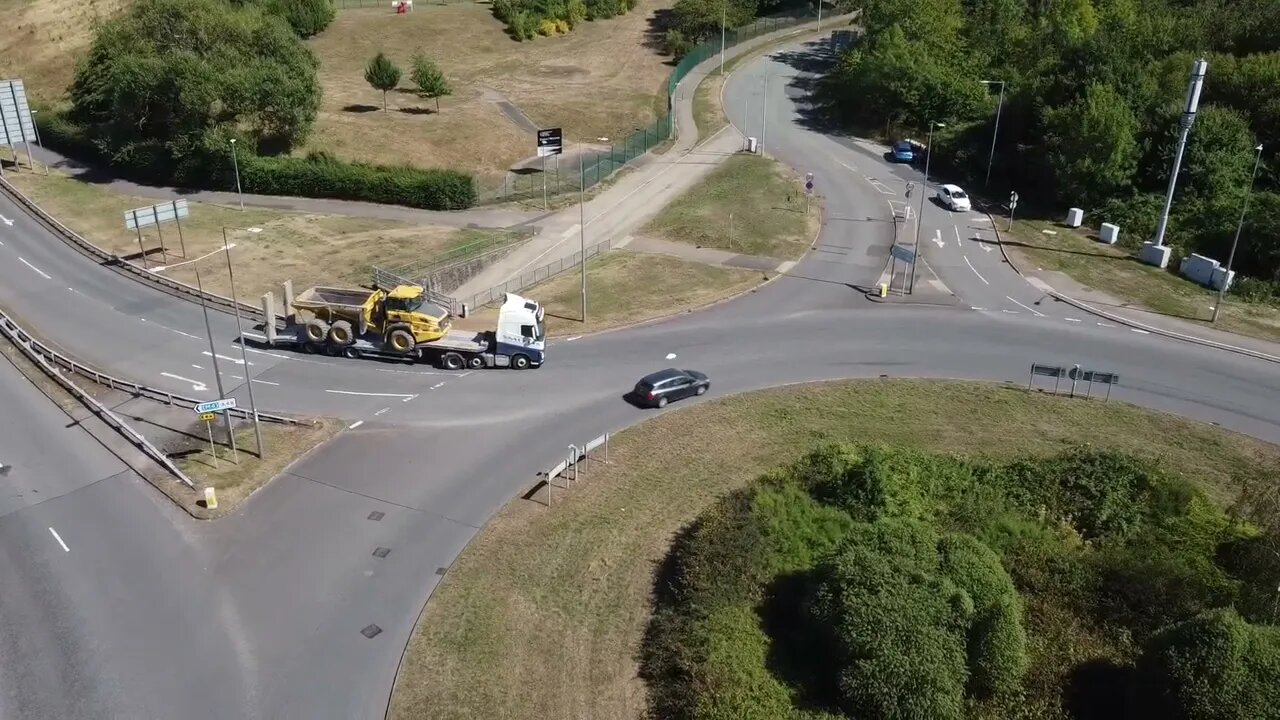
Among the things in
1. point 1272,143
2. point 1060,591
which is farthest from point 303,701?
point 1272,143

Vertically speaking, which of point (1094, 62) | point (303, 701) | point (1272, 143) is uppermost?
point (1094, 62)

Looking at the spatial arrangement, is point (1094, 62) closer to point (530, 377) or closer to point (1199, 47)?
point (1199, 47)

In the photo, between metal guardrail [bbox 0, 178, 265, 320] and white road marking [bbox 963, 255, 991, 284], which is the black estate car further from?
white road marking [bbox 963, 255, 991, 284]

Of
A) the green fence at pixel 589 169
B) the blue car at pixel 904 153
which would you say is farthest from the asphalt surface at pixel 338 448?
the blue car at pixel 904 153

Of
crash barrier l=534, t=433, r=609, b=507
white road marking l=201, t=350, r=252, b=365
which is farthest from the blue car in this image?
white road marking l=201, t=350, r=252, b=365

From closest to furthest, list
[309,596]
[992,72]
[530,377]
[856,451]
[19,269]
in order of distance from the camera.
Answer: [309,596], [856,451], [530,377], [19,269], [992,72]

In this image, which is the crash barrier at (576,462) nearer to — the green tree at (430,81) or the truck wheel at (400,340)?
the truck wheel at (400,340)

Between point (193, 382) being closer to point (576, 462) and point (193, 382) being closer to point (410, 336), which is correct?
point (410, 336)

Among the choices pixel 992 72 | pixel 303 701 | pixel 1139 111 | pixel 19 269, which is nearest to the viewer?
pixel 303 701
